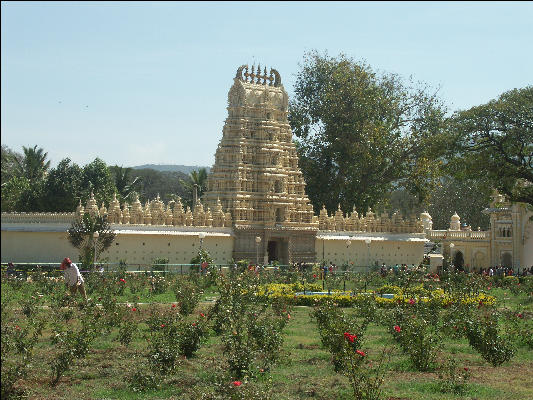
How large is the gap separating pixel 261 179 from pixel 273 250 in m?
4.37

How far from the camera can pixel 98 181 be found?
160 ft

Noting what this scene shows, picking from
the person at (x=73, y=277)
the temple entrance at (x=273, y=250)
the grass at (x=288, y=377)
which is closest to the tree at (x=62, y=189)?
the temple entrance at (x=273, y=250)

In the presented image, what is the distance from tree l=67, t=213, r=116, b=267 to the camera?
33.5 m

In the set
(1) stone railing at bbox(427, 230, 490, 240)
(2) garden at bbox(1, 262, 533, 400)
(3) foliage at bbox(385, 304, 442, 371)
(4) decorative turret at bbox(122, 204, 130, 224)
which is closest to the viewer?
(2) garden at bbox(1, 262, 533, 400)

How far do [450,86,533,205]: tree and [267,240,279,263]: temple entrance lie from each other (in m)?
11.1

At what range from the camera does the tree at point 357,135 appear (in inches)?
1930

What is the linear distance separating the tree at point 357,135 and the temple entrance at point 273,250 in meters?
7.09

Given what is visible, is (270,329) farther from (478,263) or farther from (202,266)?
(478,263)

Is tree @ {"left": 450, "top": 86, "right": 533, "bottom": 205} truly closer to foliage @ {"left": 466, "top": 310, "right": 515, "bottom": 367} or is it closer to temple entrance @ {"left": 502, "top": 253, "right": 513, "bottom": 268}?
temple entrance @ {"left": 502, "top": 253, "right": 513, "bottom": 268}

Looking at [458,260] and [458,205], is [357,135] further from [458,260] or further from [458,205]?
[458,205]

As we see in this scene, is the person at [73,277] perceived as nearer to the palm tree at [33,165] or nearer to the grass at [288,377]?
the grass at [288,377]

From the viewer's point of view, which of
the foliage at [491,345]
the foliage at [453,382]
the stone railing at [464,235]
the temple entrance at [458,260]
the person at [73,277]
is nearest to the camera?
the foliage at [453,382]

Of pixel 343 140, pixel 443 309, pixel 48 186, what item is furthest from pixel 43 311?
pixel 343 140

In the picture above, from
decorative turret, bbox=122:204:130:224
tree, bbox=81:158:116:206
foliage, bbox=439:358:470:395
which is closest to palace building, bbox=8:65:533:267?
decorative turret, bbox=122:204:130:224
